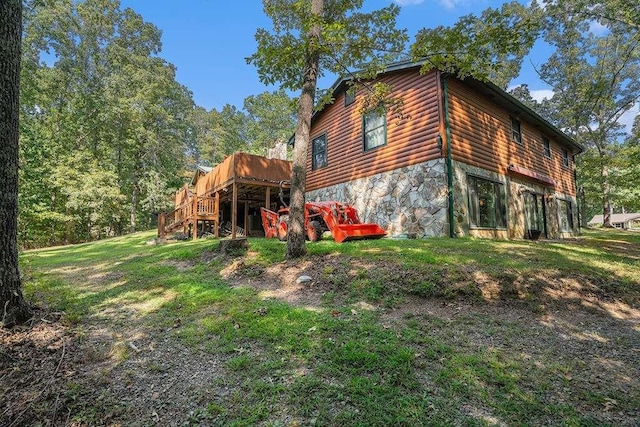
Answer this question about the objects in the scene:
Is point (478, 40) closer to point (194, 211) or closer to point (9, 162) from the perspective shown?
point (9, 162)

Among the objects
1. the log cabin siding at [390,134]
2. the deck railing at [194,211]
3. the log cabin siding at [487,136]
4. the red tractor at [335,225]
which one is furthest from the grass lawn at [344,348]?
the deck railing at [194,211]

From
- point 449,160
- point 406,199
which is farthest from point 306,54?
point 406,199

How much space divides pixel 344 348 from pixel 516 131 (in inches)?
516

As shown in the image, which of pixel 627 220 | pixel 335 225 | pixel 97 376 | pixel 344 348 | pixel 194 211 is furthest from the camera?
pixel 627 220

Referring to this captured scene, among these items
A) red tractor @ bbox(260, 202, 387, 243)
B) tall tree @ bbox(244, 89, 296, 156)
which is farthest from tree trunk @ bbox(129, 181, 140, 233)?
red tractor @ bbox(260, 202, 387, 243)

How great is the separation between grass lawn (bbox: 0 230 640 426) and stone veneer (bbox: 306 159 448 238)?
3531mm

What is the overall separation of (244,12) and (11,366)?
9747 mm

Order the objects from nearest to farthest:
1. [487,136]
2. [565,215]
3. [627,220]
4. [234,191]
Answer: [487,136], [234,191], [565,215], [627,220]

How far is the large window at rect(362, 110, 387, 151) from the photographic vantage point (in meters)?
11.0

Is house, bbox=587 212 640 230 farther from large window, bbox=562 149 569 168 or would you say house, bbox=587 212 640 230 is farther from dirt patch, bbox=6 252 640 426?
dirt patch, bbox=6 252 640 426

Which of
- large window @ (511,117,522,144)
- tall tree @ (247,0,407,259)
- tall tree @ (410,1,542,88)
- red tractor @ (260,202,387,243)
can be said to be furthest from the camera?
large window @ (511,117,522,144)

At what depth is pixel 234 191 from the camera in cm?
1221

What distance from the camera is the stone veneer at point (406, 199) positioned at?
9141 millimetres

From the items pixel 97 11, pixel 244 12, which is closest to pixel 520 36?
pixel 244 12
